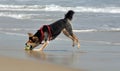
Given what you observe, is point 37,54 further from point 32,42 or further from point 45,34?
point 45,34

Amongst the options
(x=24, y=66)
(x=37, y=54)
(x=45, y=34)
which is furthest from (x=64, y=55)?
(x=24, y=66)

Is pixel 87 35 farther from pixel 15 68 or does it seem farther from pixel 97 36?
pixel 15 68

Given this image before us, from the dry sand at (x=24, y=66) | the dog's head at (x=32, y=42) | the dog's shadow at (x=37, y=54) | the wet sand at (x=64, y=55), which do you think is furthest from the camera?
the dog's head at (x=32, y=42)

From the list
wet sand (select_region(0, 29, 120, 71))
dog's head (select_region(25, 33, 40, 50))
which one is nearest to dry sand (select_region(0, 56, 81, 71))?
wet sand (select_region(0, 29, 120, 71))

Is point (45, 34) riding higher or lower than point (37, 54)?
higher

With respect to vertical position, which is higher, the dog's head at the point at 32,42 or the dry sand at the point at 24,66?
the dry sand at the point at 24,66

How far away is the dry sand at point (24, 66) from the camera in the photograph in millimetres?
7503

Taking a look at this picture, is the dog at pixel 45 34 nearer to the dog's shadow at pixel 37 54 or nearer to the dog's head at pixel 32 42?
the dog's head at pixel 32 42

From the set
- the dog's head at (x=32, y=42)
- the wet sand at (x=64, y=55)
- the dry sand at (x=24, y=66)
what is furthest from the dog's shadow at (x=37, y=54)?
the dry sand at (x=24, y=66)

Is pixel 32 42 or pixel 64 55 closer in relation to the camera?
pixel 64 55

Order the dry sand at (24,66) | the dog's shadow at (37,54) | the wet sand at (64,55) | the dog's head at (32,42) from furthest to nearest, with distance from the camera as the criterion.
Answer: the dog's head at (32,42)
the dog's shadow at (37,54)
the wet sand at (64,55)
the dry sand at (24,66)

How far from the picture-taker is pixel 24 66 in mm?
7762

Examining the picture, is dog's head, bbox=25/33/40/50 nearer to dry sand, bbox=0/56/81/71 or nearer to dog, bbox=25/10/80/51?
dog, bbox=25/10/80/51

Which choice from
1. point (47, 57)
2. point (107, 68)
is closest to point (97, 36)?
point (47, 57)
